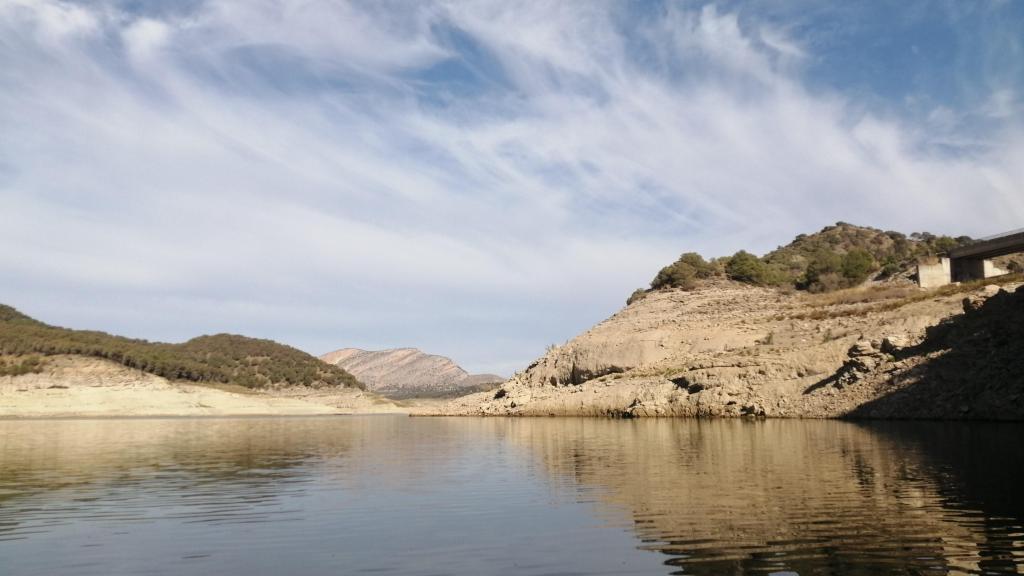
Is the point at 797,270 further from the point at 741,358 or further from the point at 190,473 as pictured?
the point at 190,473

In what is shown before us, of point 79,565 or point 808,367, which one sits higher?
point 808,367

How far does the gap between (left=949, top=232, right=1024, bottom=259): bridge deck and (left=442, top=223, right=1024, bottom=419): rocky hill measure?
219 inches

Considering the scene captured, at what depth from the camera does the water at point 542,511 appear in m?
10.9

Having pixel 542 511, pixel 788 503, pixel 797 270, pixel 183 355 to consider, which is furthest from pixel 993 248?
pixel 183 355

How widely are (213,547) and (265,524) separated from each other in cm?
205

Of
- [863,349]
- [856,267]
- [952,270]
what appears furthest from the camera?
[856,267]

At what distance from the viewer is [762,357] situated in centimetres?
5556

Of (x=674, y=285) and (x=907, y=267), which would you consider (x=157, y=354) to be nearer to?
(x=674, y=285)

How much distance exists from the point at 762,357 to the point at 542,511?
4417 cm

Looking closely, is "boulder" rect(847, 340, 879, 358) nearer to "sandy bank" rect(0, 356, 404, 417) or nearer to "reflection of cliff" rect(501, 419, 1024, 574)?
"reflection of cliff" rect(501, 419, 1024, 574)

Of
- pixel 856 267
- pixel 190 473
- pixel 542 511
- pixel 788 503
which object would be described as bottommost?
pixel 190 473

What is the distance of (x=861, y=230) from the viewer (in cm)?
13612

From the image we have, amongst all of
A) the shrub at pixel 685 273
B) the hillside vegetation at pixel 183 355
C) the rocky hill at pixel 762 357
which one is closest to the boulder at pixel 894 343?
the rocky hill at pixel 762 357

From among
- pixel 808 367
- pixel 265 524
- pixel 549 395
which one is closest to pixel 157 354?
pixel 549 395
